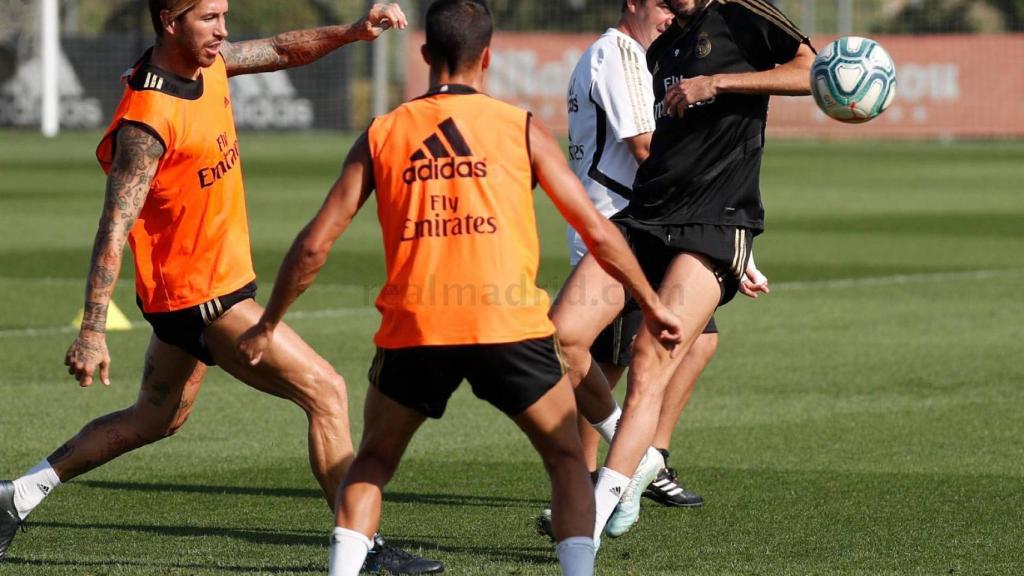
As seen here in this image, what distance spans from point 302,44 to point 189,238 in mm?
1349

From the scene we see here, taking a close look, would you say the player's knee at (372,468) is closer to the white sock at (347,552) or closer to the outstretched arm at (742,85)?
the white sock at (347,552)

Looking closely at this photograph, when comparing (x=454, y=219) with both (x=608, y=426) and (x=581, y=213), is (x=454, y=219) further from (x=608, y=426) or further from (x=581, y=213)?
(x=608, y=426)

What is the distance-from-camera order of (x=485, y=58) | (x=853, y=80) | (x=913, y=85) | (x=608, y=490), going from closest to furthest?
(x=485, y=58) → (x=608, y=490) → (x=853, y=80) → (x=913, y=85)

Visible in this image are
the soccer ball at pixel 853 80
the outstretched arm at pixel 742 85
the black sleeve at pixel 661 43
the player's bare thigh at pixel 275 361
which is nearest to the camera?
the player's bare thigh at pixel 275 361

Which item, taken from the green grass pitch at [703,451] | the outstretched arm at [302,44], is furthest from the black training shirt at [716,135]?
the green grass pitch at [703,451]

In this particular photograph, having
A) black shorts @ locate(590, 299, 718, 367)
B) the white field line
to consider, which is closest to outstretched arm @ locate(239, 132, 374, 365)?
black shorts @ locate(590, 299, 718, 367)

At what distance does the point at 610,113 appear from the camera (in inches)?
310

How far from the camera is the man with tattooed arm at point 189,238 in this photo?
20.9 ft

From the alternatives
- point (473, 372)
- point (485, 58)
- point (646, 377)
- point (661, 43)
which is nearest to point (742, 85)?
point (661, 43)

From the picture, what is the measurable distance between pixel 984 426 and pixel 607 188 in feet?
9.42

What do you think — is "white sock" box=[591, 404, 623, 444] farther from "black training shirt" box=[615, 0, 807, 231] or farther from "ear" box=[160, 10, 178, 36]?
"ear" box=[160, 10, 178, 36]

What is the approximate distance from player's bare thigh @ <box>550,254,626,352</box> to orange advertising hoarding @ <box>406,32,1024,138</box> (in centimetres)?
3475

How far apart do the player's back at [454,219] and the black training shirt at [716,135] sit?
6.53 feet

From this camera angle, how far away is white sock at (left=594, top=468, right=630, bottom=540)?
6562mm
